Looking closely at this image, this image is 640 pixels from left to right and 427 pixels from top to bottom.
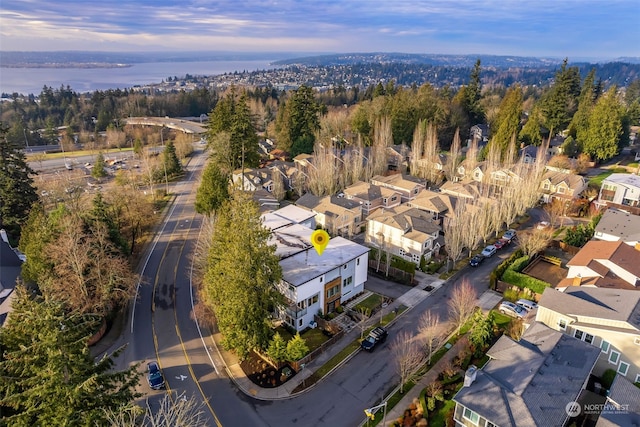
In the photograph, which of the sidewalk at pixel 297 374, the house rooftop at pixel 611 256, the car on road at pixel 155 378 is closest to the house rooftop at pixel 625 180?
the house rooftop at pixel 611 256

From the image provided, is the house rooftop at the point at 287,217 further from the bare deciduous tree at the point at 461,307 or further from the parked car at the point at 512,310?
the parked car at the point at 512,310

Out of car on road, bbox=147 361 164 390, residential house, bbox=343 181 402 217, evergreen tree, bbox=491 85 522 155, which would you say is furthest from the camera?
evergreen tree, bbox=491 85 522 155

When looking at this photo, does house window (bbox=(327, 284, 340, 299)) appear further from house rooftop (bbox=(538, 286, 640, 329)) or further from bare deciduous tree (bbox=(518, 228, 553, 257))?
bare deciduous tree (bbox=(518, 228, 553, 257))

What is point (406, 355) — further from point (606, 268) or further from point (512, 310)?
point (606, 268)

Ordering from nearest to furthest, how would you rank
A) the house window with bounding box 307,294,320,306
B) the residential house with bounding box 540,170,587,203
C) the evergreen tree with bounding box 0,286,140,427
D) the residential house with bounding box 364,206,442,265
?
the evergreen tree with bounding box 0,286,140,427
the house window with bounding box 307,294,320,306
the residential house with bounding box 364,206,442,265
the residential house with bounding box 540,170,587,203

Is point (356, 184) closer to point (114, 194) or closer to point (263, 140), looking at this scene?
point (114, 194)

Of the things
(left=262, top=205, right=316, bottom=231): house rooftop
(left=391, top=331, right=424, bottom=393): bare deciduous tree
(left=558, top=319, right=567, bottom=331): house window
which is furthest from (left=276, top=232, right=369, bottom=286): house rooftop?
(left=558, top=319, right=567, bottom=331): house window
